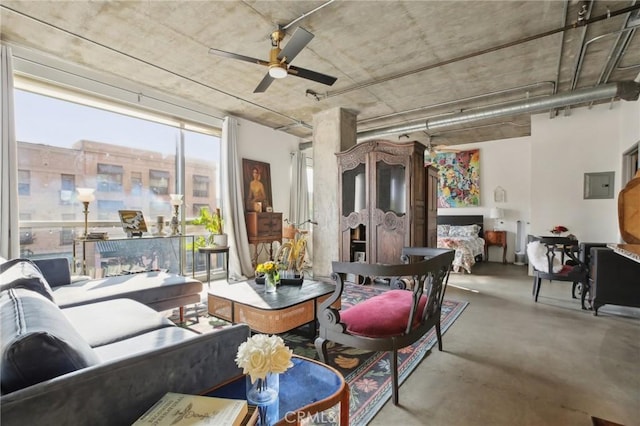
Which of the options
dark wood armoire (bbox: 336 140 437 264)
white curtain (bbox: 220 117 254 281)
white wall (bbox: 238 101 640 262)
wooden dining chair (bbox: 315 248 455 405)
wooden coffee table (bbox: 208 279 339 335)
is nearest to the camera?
wooden dining chair (bbox: 315 248 455 405)

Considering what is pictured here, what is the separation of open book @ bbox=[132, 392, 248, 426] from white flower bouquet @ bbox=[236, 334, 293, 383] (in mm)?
94

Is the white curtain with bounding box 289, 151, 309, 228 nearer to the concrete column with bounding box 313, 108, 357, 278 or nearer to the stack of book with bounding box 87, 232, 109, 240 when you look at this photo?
the concrete column with bounding box 313, 108, 357, 278

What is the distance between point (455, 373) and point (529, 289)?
3215 mm

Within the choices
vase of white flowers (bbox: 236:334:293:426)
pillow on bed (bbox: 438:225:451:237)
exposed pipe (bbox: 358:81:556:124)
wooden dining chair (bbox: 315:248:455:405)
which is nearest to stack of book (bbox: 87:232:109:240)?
wooden dining chair (bbox: 315:248:455:405)

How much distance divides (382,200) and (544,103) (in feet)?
9.01

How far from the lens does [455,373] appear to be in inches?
84.8

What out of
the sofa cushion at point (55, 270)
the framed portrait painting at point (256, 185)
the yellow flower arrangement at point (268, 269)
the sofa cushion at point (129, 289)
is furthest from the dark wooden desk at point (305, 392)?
the framed portrait painting at point (256, 185)

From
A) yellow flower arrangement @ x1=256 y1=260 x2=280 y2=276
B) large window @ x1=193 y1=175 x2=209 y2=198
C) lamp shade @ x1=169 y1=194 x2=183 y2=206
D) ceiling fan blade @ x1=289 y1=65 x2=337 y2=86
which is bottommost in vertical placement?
yellow flower arrangement @ x1=256 y1=260 x2=280 y2=276

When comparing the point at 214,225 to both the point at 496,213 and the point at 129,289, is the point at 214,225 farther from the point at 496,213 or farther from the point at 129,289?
the point at 496,213

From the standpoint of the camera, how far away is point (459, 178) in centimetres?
774

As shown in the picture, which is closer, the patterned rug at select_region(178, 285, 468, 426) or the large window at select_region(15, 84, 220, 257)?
the patterned rug at select_region(178, 285, 468, 426)

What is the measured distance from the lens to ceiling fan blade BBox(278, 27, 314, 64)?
2459mm

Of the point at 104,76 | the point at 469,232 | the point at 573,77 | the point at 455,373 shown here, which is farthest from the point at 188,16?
the point at 469,232

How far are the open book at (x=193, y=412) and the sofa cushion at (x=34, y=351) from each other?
28 centimetres
